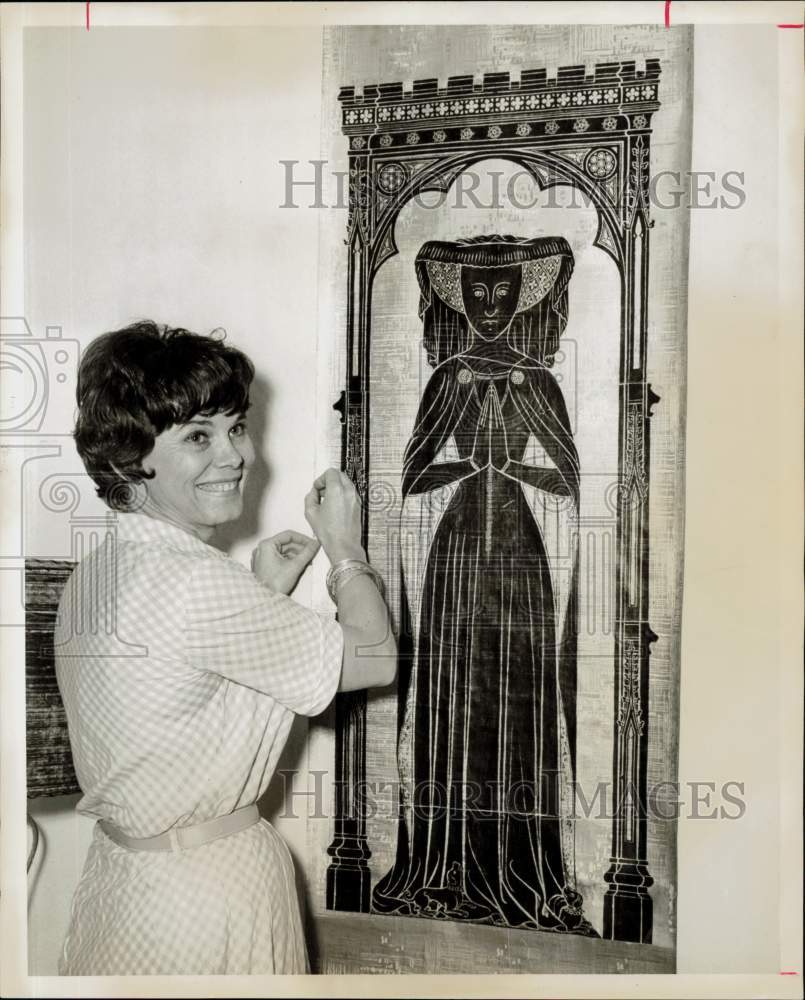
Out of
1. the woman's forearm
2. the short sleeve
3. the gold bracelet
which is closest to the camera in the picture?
the short sleeve

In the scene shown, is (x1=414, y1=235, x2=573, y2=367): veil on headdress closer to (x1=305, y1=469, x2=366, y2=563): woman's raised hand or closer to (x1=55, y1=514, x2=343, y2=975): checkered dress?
(x1=305, y1=469, x2=366, y2=563): woman's raised hand

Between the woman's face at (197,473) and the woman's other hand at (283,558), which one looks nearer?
the woman's face at (197,473)

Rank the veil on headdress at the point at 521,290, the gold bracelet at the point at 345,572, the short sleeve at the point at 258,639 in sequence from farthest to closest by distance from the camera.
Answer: the veil on headdress at the point at 521,290 < the gold bracelet at the point at 345,572 < the short sleeve at the point at 258,639

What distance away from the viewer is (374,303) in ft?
6.70

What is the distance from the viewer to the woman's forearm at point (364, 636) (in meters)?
1.76

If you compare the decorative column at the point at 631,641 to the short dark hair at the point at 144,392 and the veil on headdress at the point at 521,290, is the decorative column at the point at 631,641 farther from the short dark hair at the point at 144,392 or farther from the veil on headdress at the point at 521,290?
the short dark hair at the point at 144,392

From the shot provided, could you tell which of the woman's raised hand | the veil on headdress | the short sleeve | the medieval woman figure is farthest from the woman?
the veil on headdress

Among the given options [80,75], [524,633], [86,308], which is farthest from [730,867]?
[80,75]

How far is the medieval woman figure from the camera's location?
2.01 metres

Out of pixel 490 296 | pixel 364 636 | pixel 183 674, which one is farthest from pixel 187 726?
pixel 490 296

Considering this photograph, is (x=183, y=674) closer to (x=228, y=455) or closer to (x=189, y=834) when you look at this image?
(x=189, y=834)

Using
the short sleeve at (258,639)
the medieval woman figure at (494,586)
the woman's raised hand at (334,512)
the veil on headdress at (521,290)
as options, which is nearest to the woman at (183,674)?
the short sleeve at (258,639)

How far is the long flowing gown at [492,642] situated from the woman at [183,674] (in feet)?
0.72

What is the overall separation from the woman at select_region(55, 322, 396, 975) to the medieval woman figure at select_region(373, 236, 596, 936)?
8.9 inches
